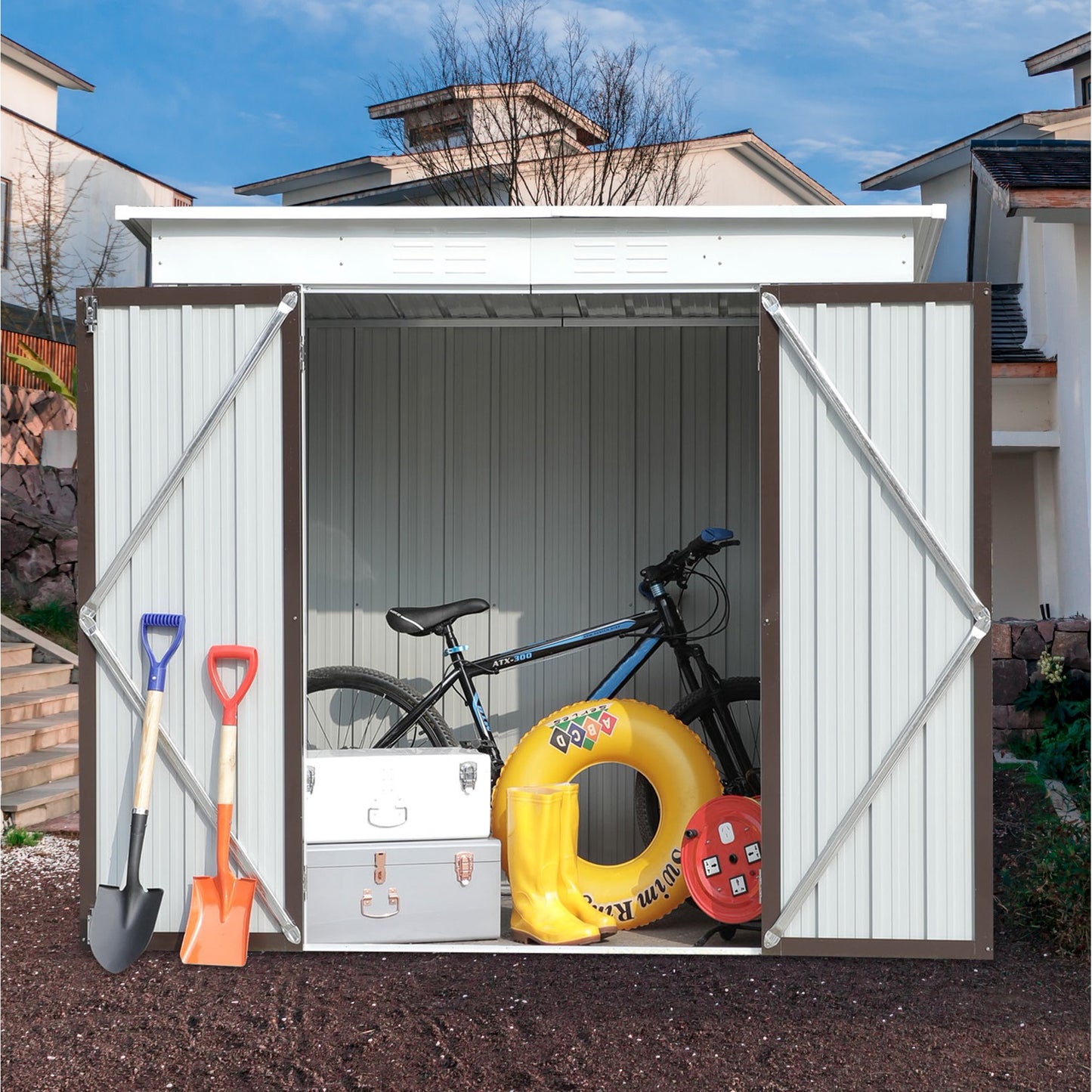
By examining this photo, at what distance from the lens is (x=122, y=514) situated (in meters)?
3.87

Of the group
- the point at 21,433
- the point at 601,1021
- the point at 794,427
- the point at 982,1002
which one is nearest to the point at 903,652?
the point at 794,427

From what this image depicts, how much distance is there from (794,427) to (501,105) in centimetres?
1037

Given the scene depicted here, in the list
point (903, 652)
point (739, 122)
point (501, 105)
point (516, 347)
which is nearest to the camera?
point (903, 652)

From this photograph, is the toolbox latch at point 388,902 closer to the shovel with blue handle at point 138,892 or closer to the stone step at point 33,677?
the shovel with blue handle at point 138,892

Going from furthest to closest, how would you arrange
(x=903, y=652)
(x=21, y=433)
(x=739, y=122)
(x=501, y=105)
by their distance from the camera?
(x=739, y=122), (x=501, y=105), (x=21, y=433), (x=903, y=652)

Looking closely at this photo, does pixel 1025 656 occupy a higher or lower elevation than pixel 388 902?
higher

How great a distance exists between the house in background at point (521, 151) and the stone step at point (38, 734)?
24.3ft

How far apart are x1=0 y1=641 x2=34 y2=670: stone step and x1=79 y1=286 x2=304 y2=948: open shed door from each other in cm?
387

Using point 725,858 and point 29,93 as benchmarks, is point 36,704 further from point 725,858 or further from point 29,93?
point 29,93

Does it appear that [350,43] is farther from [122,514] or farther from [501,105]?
[122,514]

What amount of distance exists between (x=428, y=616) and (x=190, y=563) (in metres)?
1.26

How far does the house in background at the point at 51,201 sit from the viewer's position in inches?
519

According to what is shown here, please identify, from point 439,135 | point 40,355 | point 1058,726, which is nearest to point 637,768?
point 1058,726

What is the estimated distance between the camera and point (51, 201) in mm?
13789
